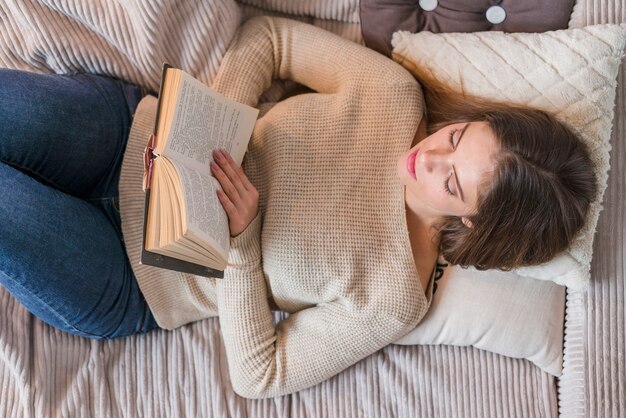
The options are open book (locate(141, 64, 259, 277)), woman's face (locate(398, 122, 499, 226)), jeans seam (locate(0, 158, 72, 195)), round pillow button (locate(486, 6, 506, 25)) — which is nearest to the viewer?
open book (locate(141, 64, 259, 277))

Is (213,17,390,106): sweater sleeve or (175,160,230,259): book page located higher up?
(213,17,390,106): sweater sleeve

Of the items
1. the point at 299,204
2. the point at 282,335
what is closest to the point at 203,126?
the point at 299,204

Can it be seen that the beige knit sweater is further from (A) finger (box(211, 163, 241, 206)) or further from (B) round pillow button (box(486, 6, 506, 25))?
(B) round pillow button (box(486, 6, 506, 25))

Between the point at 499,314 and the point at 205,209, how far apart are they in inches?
26.7

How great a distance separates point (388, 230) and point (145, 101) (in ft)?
2.02

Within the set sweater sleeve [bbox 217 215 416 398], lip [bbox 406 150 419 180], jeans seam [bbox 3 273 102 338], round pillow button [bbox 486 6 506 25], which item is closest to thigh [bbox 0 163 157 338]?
jeans seam [bbox 3 273 102 338]

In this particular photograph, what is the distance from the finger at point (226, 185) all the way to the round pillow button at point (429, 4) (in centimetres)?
60

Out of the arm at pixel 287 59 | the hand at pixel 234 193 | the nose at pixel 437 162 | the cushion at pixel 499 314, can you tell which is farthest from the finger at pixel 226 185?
the cushion at pixel 499 314

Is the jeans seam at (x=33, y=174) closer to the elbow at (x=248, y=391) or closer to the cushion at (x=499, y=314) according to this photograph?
the elbow at (x=248, y=391)

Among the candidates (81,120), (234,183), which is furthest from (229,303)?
(81,120)

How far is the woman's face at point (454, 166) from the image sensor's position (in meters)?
0.94

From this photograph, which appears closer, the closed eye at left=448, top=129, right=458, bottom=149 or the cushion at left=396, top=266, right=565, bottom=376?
the closed eye at left=448, top=129, right=458, bottom=149

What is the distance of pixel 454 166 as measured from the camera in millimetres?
948

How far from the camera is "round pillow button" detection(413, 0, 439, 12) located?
1.18 metres
